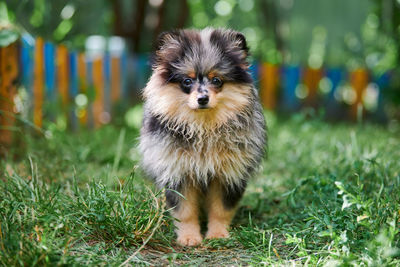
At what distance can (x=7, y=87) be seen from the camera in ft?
13.4

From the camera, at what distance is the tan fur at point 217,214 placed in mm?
2885

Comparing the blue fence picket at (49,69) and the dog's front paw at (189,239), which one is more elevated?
the blue fence picket at (49,69)

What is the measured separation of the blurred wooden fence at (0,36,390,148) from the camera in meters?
4.24

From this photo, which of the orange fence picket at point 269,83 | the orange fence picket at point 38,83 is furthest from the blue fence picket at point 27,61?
the orange fence picket at point 269,83

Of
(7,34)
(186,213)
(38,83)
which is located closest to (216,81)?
(186,213)

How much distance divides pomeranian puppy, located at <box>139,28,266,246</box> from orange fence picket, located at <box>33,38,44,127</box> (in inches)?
101

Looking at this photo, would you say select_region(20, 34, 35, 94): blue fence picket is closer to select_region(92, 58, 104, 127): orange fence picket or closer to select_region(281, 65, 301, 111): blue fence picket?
select_region(92, 58, 104, 127): orange fence picket

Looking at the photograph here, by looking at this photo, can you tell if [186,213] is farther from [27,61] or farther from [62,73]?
[62,73]

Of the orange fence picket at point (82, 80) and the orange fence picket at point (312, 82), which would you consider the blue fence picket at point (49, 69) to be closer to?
the orange fence picket at point (82, 80)

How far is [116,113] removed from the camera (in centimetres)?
697

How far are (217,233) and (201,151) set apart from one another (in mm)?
562

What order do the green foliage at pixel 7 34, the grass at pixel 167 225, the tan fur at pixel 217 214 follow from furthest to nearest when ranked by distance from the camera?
1. the green foliage at pixel 7 34
2. the tan fur at pixel 217 214
3. the grass at pixel 167 225

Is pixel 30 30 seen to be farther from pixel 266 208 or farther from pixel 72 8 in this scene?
pixel 266 208

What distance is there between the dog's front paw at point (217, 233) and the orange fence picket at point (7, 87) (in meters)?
2.28
